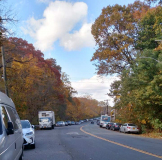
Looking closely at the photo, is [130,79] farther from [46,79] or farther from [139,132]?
[46,79]

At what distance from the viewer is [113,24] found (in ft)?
104

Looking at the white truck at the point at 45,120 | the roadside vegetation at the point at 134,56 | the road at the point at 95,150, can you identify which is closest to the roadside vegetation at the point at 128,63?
the roadside vegetation at the point at 134,56

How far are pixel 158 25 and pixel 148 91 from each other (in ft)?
27.5

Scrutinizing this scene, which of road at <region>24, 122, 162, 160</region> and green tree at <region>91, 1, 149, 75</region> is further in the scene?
green tree at <region>91, 1, 149, 75</region>

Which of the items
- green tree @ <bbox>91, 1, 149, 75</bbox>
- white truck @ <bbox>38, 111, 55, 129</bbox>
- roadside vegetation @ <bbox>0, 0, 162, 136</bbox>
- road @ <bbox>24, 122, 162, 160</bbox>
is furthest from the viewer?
white truck @ <bbox>38, 111, 55, 129</bbox>

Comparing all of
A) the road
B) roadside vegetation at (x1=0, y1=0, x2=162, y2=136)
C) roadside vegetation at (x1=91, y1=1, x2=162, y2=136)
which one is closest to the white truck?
roadside vegetation at (x1=0, y1=0, x2=162, y2=136)

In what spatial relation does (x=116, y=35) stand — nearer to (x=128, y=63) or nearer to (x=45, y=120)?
(x=128, y=63)

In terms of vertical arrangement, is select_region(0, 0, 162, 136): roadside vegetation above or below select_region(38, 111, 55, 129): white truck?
above

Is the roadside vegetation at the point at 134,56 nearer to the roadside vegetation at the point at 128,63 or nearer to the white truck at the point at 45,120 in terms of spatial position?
the roadside vegetation at the point at 128,63

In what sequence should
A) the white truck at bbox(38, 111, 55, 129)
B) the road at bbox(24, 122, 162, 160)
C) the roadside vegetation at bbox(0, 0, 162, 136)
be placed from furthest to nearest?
the white truck at bbox(38, 111, 55, 129), the roadside vegetation at bbox(0, 0, 162, 136), the road at bbox(24, 122, 162, 160)

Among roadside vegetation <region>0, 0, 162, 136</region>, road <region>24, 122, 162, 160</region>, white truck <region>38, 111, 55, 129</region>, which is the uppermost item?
roadside vegetation <region>0, 0, 162, 136</region>

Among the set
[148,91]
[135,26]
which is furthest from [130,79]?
[135,26]

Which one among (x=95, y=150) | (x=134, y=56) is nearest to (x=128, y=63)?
(x=134, y=56)

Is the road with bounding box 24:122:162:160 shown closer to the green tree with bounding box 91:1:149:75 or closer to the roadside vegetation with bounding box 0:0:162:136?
the roadside vegetation with bounding box 0:0:162:136
